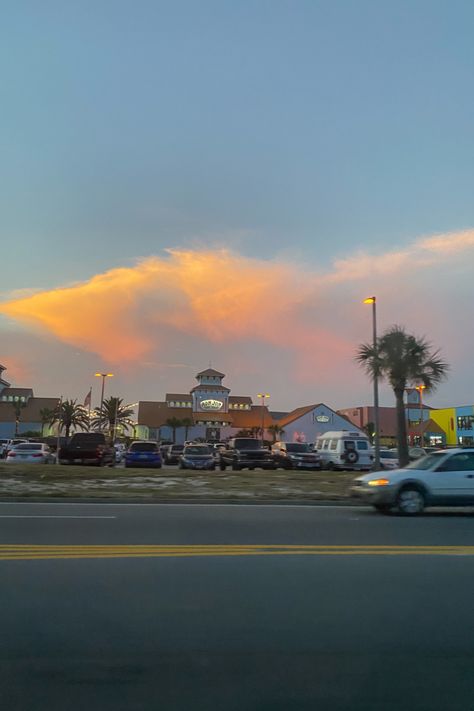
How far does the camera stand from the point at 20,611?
19.6ft

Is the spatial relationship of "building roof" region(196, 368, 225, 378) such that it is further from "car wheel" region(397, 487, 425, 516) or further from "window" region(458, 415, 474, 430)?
"car wheel" region(397, 487, 425, 516)

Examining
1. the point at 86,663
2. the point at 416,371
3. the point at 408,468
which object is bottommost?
the point at 86,663

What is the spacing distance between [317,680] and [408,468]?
10.5m

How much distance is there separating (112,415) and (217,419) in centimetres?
1432

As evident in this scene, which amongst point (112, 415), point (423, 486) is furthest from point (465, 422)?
point (423, 486)

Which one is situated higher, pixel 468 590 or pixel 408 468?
pixel 408 468

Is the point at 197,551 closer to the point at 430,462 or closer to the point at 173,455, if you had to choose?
the point at 430,462

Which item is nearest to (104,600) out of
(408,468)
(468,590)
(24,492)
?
(468,590)

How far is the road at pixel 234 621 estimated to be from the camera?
167 inches

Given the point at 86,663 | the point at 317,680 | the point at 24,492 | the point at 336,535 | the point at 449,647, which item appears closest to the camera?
the point at 317,680

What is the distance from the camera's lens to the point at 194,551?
29.6 feet

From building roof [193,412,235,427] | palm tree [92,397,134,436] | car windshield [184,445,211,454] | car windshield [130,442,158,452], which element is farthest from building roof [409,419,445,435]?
car windshield [130,442,158,452]

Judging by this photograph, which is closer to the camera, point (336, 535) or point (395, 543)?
point (395, 543)

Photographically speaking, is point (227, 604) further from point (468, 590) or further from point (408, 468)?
point (408, 468)
